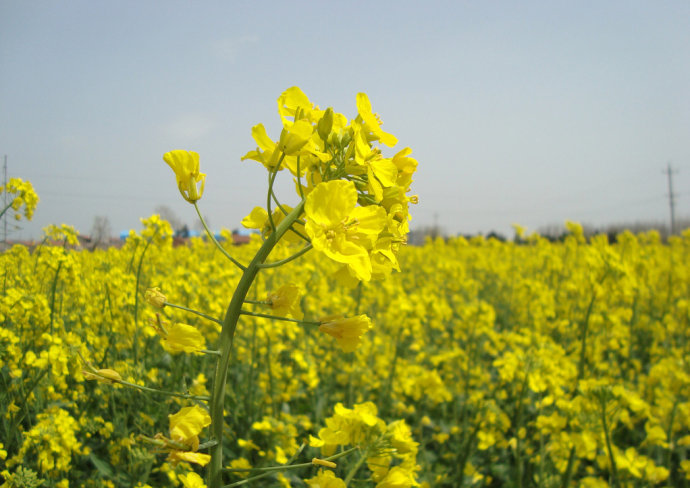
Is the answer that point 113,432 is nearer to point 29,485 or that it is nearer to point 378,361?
point 29,485

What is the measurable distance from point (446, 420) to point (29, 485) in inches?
118

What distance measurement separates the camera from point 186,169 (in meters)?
1.03

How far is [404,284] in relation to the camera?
8359 mm

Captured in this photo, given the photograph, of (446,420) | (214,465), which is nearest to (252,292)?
(446,420)

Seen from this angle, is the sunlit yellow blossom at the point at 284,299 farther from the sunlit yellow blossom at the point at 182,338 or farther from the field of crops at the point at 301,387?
the sunlit yellow blossom at the point at 182,338

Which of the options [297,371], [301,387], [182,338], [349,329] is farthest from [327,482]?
[301,387]

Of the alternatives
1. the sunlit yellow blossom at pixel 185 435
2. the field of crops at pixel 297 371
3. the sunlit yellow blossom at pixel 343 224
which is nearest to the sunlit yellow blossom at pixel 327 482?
the field of crops at pixel 297 371

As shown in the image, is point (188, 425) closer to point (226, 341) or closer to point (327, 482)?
point (226, 341)

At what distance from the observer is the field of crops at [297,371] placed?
969 millimetres

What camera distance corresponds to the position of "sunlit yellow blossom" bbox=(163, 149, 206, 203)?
1.03m

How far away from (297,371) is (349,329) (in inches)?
105

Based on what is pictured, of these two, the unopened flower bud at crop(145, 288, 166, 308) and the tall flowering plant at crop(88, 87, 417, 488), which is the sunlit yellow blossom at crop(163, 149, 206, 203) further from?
the unopened flower bud at crop(145, 288, 166, 308)

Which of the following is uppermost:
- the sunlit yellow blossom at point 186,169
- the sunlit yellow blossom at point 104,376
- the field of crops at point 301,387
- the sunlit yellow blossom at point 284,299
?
the sunlit yellow blossom at point 186,169

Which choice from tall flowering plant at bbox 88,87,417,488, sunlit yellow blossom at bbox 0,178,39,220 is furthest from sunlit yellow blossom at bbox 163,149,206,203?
sunlit yellow blossom at bbox 0,178,39,220
